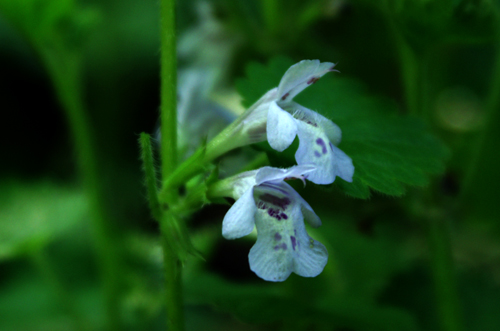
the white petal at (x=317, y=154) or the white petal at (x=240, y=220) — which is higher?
the white petal at (x=317, y=154)

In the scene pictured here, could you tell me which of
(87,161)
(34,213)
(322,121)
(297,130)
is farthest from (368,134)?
(34,213)

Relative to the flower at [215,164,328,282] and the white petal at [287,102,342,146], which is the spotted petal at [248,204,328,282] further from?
the white petal at [287,102,342,146]

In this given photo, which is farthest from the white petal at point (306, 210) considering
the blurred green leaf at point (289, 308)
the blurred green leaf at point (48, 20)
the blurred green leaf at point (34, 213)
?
the blurred green leaf at point (34, 213)

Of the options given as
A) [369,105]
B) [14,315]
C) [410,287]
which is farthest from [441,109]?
[14,315]

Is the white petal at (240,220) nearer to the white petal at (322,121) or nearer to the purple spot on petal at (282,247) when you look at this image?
the purple spot on petal at (282,247)

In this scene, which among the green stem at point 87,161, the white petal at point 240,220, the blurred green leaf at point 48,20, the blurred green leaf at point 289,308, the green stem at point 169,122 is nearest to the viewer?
the white petal at point 240,220

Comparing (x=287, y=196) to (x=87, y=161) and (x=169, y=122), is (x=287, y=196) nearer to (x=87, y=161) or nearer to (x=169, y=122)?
(x=169, y=122)

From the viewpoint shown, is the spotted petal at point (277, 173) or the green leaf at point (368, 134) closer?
the spotted petal at point (277, 173)

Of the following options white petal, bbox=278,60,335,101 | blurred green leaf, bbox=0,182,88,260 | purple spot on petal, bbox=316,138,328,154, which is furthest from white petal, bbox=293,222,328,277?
blurred green leaf, bbox=0,182,88,260
